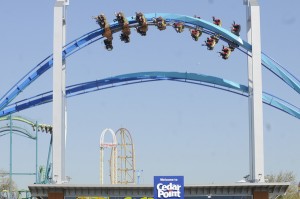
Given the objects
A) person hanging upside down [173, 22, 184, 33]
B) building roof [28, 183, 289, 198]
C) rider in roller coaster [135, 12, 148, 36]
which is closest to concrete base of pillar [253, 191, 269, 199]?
building roof [28, 183, 289, 198]

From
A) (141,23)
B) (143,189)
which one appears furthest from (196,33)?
(143,189)

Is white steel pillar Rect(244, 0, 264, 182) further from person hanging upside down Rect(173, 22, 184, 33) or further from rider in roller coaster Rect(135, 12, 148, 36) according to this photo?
rider in roller coaster Rect(135, 12, 148, 36)

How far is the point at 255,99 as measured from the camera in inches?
1035

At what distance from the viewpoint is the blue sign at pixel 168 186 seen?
24.2 metres

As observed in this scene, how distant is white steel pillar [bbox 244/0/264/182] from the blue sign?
9.55 feet

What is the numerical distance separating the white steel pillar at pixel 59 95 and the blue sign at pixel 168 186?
361 cm

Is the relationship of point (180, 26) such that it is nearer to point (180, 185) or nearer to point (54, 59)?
point (54, 59)

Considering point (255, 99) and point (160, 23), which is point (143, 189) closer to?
point (255, 99)

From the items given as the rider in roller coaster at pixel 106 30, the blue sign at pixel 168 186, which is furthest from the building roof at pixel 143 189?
the rider in roller coaster at pixel 106 30

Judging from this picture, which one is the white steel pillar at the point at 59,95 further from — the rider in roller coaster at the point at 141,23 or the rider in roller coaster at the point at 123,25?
the rider in roller coaster at the point at 141,23

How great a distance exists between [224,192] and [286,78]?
21.7ft

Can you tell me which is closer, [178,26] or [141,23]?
[141,23]

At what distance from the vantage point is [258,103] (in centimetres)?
2627

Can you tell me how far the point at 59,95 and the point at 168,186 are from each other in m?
5.25
